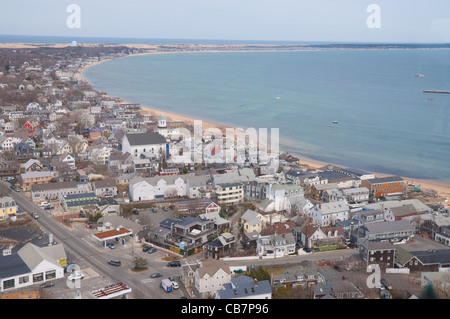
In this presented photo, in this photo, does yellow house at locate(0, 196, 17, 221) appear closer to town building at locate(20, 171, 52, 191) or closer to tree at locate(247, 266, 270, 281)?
town building at locate(20, 171, 52, 191)

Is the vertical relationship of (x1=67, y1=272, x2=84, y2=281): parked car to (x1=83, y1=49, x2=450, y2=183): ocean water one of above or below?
below

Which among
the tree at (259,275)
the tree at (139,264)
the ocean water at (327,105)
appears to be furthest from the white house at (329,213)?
the ocean water at (327,105)

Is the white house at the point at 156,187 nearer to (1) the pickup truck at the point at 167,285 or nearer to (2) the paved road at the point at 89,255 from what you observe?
(2) the paved road at the point at 89,255

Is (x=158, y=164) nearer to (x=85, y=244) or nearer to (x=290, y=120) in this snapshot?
(x=85, y=244)

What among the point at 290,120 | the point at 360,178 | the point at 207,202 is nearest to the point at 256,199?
the point at 207,202

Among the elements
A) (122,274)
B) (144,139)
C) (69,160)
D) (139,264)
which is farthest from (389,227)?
(69,160)

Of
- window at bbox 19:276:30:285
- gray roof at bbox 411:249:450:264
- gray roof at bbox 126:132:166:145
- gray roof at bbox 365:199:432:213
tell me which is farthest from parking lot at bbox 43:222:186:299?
gray roof at bbox 126:132:166:145

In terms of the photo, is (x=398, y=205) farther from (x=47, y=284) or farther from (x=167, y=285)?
(x=47, y=284)

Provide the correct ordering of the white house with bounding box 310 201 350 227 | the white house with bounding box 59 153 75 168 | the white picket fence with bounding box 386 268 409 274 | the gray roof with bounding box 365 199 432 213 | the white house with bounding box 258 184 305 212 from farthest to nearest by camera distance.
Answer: the white house with bounding box 59 153 75 168 → the white house with bounding box 258 184 305 212 → the gray roof with bounding box 365 199 432 213 → the white house with bounding box 310 201 350 227 → the white picket fence with bounding box 386 268 409 274

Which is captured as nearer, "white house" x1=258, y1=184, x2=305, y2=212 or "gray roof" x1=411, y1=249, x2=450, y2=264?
"gray roof" x1=411, y1=249, x2=450, y2=264
